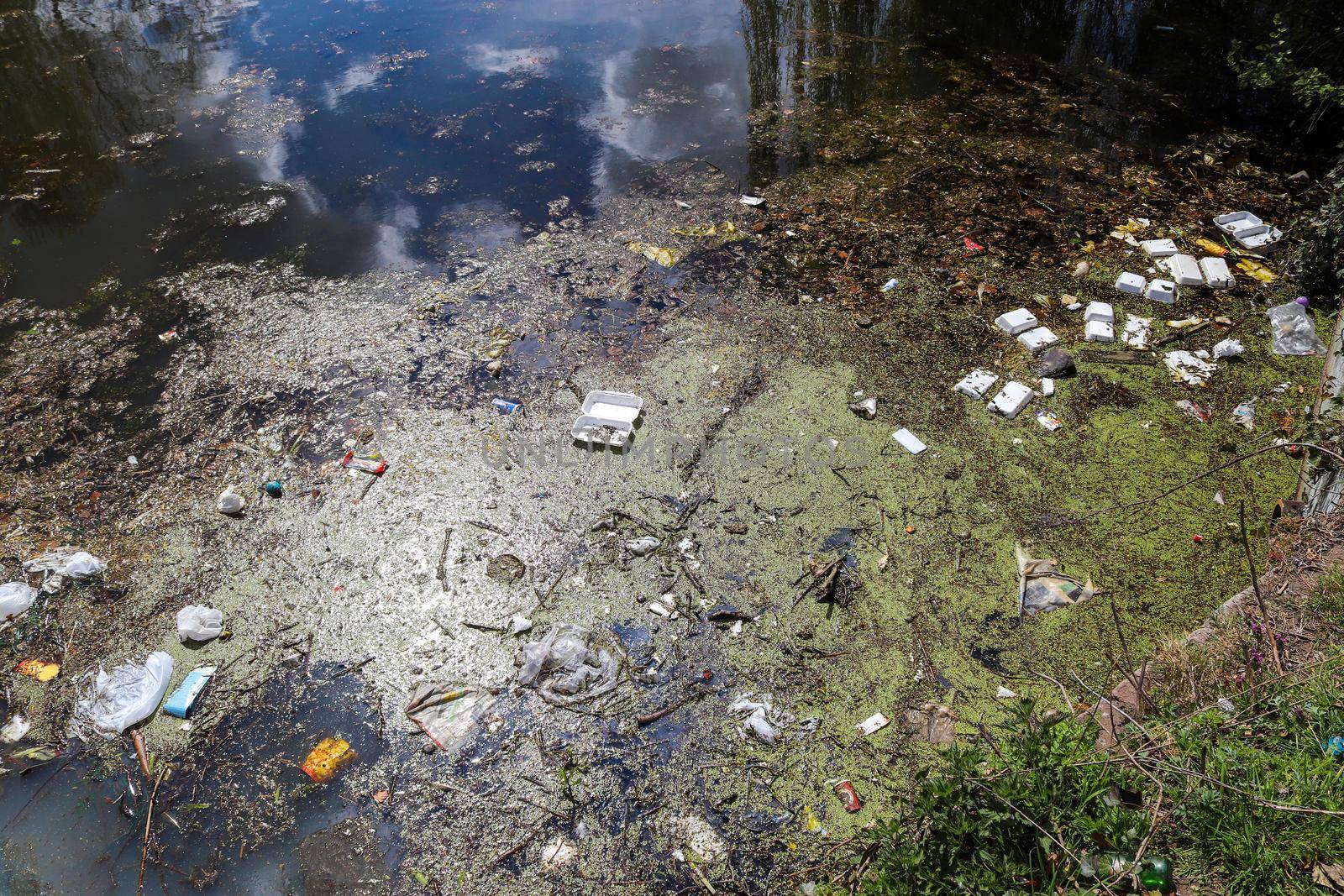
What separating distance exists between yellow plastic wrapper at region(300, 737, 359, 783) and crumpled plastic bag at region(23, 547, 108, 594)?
1353 mm

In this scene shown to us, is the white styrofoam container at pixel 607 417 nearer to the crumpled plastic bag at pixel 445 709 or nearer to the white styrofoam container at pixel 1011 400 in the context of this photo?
the crumpled plastic bag at pixel 445 709

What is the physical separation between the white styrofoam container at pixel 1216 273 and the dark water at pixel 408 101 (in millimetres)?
1842

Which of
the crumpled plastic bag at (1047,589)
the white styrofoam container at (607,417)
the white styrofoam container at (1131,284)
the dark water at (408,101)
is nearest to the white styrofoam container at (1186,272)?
the white styrofoam container at (1131,284)

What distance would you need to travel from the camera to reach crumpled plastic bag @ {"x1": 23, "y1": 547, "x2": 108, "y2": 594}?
2.94m

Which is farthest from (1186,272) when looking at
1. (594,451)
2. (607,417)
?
(594,451)

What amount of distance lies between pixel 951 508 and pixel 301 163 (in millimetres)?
5142

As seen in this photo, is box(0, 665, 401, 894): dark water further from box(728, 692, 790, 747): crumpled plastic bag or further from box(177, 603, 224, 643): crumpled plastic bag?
box(728, 692, 790, 747): crumpled plastic bag

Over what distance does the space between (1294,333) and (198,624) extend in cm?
516

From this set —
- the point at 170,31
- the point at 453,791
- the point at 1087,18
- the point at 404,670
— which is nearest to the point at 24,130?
the point at 170,31

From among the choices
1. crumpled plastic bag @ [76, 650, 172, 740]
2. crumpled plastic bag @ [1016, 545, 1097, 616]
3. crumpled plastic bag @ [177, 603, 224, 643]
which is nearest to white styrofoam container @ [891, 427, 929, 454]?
crumpled plastic bag @ [1016, 545, 1097, 616]

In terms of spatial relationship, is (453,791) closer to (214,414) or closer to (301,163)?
(214,414)

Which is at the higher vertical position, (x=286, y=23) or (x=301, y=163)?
(x=286, y=23)

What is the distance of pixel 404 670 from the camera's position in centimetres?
265

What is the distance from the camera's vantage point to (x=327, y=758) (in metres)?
2.44
